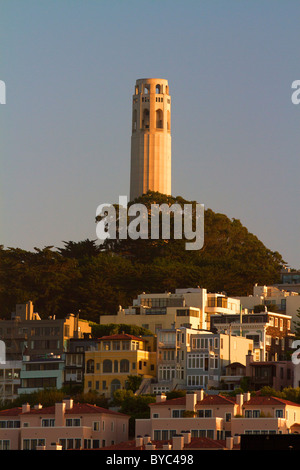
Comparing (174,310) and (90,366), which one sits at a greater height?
(174,310)

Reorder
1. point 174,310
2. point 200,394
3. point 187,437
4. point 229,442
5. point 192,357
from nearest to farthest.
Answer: point 229,442 < point 187,437 < point 200,394 < point 192,357 < point 174,310

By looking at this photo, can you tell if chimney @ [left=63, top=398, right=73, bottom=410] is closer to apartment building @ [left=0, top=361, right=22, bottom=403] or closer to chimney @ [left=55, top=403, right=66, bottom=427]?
chimney @ [left=55, top=403, right=66, bottom=427]

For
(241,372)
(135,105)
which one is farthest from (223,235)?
(241,372)

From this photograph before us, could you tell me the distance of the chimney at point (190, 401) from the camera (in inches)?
2000

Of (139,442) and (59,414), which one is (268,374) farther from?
(139,442)

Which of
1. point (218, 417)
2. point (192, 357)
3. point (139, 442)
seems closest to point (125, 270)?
Answer: point (192, 357)

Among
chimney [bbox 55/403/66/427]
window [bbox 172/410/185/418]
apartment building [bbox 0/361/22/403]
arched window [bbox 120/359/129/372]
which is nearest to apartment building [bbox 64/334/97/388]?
arched window [bbox 120/359/129/372]

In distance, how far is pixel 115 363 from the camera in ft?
193

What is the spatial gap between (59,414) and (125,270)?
913 inches

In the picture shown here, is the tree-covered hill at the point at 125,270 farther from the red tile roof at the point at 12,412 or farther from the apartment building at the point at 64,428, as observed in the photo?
the apartment building at the point at 64,428

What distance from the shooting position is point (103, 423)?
5141 cm

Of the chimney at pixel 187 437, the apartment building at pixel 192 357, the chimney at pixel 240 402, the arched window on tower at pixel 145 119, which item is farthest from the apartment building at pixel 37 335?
the arched window on tower at pixel 145 119

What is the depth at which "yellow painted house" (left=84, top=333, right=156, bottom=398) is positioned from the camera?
58000mm

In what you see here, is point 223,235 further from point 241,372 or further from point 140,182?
point 241,372
